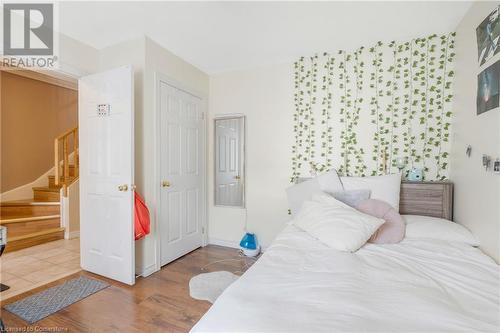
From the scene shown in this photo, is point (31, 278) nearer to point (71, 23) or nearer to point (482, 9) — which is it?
point (71, 23)

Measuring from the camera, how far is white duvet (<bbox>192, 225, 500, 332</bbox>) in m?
0.82

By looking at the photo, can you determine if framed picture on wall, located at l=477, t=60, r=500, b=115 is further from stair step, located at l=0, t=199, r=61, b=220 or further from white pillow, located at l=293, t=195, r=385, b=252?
stair step, located at l=0, t=199, r=61, b=220

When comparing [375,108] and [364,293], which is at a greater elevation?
[375,108]

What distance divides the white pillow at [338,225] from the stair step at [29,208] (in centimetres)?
421

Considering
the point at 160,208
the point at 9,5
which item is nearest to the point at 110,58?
the point at 9,5

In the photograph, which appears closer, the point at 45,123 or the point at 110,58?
the point at 110,58

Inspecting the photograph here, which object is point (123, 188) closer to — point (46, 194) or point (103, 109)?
point (103, 109)

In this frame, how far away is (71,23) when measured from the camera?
7.28 ft

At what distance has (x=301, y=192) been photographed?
2.58m

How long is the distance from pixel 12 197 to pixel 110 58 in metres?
3.54

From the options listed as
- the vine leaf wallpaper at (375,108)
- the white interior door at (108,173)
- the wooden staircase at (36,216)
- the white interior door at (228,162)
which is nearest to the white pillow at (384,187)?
the vine leaf wallpaper at (375,108)

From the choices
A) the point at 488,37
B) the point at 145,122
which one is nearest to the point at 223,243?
the point at 145,122
